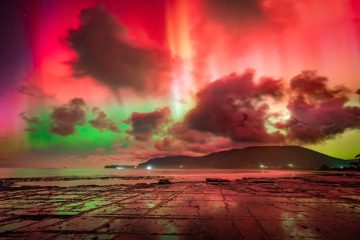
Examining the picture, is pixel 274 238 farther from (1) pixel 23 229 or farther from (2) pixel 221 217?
(1) pixel 23 229

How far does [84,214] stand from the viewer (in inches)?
730

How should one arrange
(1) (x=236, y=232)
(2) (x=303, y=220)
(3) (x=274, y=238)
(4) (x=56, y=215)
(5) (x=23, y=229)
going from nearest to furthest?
(3) (x=274, y=238)
(1) (x=236, y=232)
(5) (x=23, y=229)
(2) (x=303, y=220)
(4) (x=56, y=215)

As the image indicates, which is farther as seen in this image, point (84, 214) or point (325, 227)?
point (84, 214)

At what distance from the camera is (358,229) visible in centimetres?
1376

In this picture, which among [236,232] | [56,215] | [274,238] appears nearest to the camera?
[274,238]

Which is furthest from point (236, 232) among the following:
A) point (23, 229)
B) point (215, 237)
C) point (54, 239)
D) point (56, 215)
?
point (56, 215)

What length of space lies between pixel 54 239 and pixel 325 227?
12.6 metres

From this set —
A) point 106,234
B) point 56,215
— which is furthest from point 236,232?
point 56,215

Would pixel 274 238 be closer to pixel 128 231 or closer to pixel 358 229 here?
pixel 358 229

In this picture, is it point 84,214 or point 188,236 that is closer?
point 188,236

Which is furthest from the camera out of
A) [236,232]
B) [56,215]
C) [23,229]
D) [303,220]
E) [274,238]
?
[56,215]

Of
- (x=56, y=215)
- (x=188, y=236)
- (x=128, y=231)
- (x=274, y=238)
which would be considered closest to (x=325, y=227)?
(x=274, y=238)

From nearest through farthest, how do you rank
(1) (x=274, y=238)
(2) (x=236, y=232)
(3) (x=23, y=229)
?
(1) (x=274, y=238) < (2) (x=236, y=232) < (3) (x=23, y=229)

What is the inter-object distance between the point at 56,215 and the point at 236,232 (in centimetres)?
1180
